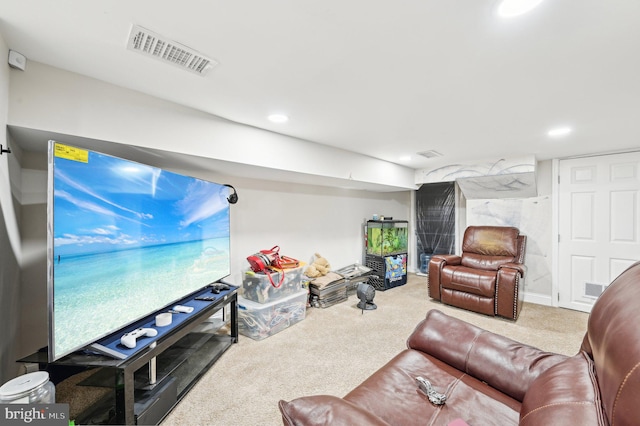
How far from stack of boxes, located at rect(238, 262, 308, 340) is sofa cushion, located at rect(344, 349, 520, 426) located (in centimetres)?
151

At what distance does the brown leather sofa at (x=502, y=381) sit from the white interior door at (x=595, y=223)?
129 inches

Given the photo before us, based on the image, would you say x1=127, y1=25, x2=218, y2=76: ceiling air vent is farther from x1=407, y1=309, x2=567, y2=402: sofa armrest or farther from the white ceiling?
x1=407, y1=309, x2=567, y2=402: sofa armrest

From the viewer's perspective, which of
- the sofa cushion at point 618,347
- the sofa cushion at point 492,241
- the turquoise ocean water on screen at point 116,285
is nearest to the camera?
the sofa cushion at point 618,347

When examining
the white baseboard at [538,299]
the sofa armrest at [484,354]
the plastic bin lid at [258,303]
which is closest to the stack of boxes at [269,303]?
the plastic bin lid at [258,303]

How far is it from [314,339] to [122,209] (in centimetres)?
199

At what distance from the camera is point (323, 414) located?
0.76m

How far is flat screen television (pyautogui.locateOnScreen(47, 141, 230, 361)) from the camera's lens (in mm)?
1175

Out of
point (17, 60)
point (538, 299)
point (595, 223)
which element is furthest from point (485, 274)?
point (17, 60)

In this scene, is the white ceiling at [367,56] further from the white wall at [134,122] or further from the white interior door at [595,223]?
the white interior door at [595,223]

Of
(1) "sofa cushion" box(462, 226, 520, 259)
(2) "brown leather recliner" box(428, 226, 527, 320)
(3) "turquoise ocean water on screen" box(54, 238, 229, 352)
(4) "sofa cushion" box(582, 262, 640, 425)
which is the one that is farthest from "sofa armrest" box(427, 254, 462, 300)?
(3) "turquoise ocean water on screen" box(54, 238, 229, 352)

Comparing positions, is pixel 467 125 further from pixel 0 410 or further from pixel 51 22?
pixel 0 410

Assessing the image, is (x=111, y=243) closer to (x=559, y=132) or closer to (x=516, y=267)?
(x=559, y=132)

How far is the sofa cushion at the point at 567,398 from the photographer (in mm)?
676

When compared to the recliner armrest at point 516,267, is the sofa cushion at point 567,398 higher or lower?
higher
